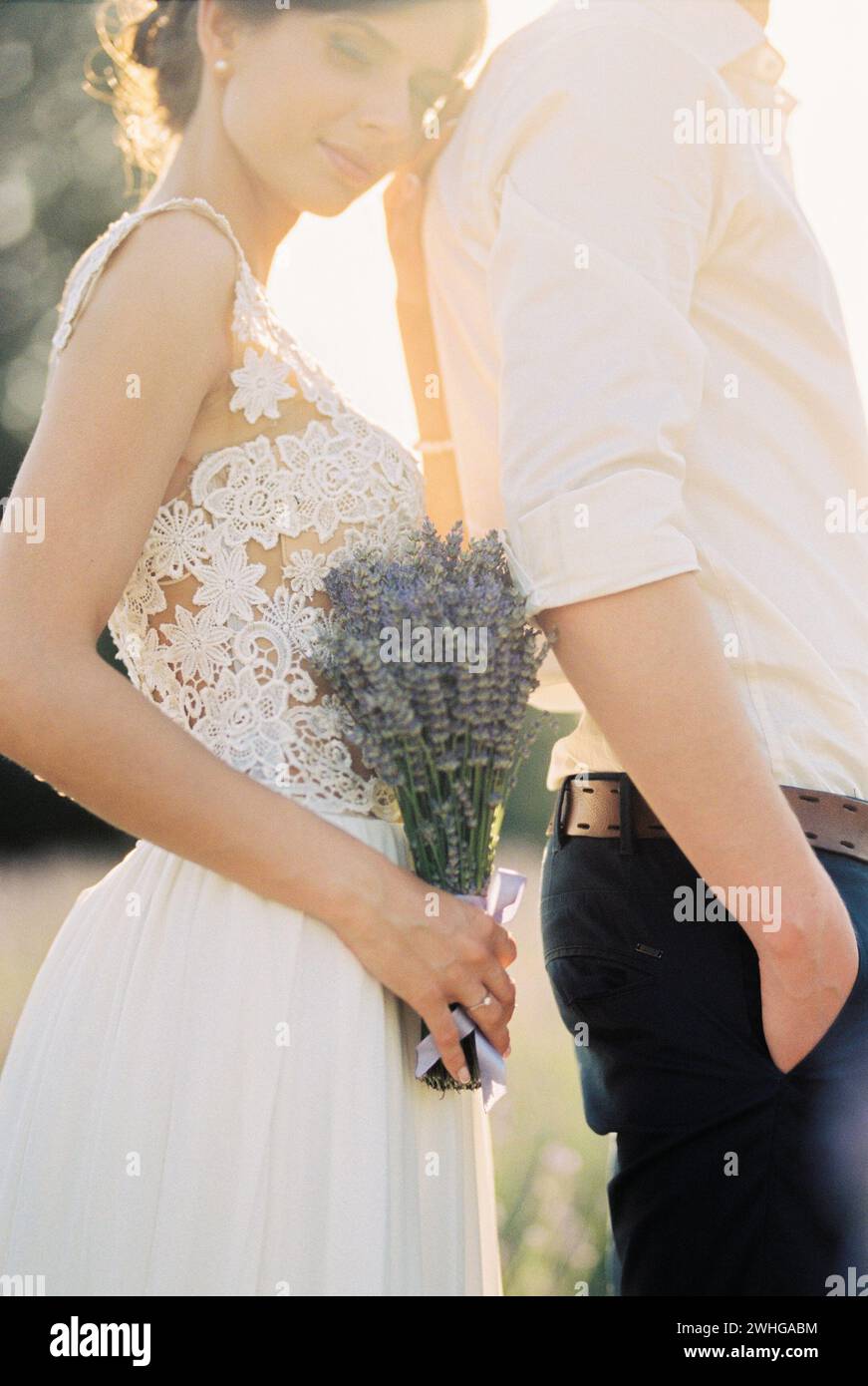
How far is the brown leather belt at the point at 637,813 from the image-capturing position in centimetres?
159

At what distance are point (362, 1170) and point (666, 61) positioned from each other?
4.69ft

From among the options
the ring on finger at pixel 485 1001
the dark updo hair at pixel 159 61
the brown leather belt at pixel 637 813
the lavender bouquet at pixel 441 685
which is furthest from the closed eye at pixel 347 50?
the ring on finger at pixel 485 1001

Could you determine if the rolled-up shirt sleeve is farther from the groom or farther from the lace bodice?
the lace bodice

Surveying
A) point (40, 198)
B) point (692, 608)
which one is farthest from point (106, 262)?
point (40, 198)

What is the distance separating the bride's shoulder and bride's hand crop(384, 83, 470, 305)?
403 millimetres

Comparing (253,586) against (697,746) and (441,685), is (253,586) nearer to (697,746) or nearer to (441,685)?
(441,685)

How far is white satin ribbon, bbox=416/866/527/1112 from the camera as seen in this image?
1610 millimetres

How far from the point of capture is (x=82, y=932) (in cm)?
177

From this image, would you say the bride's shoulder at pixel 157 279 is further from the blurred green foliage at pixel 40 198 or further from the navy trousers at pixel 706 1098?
the blurred green foliage at pixel 40 198

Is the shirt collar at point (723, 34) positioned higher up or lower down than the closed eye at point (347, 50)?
lower down

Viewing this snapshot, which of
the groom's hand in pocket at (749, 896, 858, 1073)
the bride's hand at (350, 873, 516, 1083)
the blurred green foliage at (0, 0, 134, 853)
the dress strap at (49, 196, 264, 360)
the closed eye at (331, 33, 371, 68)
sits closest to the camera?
the groom's hand in pocket at (749, 896, 858, 1073)

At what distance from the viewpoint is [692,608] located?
152 centimetres

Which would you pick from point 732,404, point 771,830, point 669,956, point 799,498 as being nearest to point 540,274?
point 732,404

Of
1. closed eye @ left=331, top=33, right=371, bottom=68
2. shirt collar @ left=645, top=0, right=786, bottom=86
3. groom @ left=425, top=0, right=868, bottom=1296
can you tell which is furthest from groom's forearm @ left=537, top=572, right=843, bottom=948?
closed eye @ left=331, top=33, right=371, bottom=68
